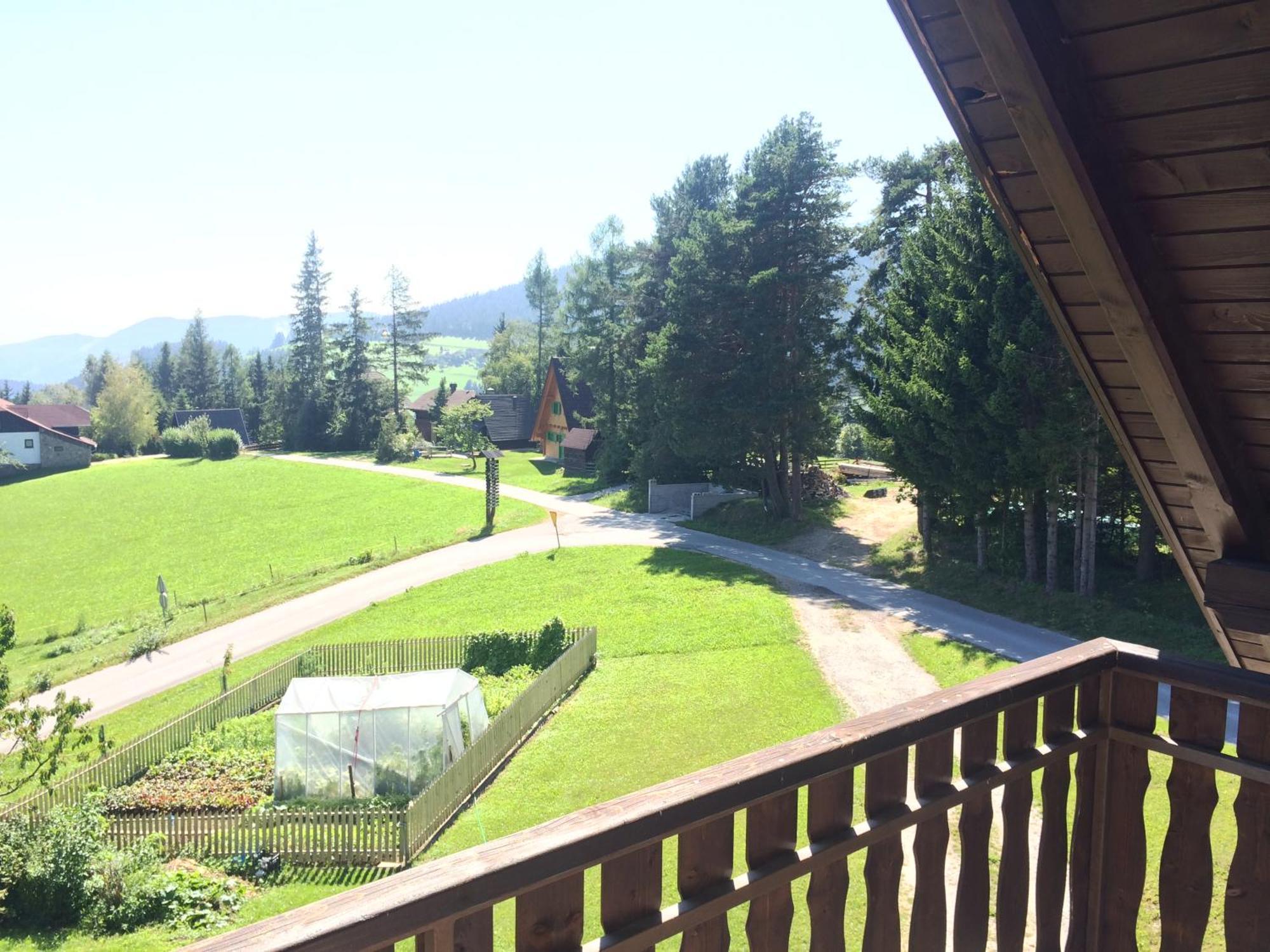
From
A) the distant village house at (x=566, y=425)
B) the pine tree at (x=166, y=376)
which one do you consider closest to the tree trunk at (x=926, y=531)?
the distant village house at (x=566, y=425)

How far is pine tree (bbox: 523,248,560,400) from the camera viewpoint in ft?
269

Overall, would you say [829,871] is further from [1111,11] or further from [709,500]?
[709,500]

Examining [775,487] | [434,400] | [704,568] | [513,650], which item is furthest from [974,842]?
[434,400]

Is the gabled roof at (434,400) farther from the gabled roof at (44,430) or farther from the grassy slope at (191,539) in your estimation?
the gabled roof at (44,430)

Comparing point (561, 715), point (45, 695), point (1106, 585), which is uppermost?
point (1106, 585)

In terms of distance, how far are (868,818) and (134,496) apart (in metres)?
63.0

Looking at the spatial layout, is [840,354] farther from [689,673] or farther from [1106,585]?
[689,673]

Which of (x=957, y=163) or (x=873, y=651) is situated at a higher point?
(x=957, y=163)

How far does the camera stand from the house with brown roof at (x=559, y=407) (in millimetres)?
62312

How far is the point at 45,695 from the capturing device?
23750 millimetres

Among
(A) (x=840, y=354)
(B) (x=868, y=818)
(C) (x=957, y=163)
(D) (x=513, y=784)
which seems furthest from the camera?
(A) (x=840, y=354)

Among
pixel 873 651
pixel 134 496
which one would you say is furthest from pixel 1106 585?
pixel 134 496

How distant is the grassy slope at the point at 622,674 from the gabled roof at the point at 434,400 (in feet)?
189

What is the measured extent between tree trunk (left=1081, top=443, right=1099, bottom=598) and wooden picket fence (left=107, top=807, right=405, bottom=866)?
15.5 m
